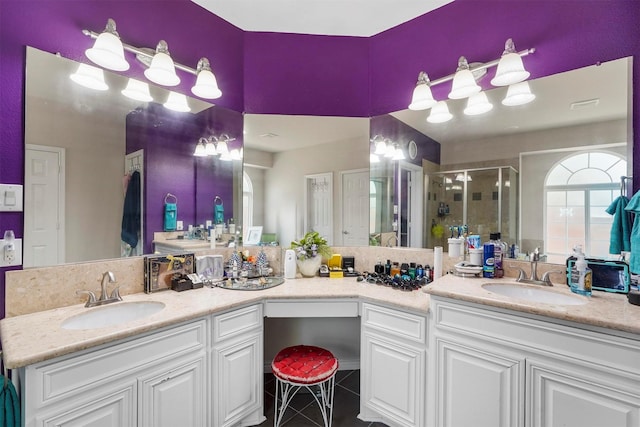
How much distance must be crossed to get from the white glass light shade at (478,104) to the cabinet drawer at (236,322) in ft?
6.33

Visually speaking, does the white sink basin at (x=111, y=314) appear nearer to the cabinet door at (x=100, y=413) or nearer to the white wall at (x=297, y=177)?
the cabinet door at (x=100, y=413)

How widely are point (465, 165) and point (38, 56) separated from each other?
8.41ft

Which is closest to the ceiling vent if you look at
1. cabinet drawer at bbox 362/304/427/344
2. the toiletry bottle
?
the toiletry bottle

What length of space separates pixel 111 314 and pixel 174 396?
1.89 ft

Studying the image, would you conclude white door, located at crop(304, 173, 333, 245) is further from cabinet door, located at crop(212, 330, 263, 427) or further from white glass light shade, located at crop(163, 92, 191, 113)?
white glass light shade, located at crop(163, 92, 191, 113)

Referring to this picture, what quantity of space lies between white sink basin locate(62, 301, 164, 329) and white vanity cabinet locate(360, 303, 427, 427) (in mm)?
1242

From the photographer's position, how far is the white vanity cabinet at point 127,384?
1054mm

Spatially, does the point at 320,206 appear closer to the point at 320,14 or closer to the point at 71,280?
the point at 320,14

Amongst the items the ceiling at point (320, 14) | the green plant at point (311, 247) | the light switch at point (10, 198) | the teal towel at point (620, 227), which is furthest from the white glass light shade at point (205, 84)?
→ the teal towel at point (620, 227)

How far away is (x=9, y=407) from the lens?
1.09 meters

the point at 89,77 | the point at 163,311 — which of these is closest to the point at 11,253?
the point at 163,311

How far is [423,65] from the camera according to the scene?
228 centimetres

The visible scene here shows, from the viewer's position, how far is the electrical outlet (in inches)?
54.3

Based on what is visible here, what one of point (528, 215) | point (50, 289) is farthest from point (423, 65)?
point (50, 289)
